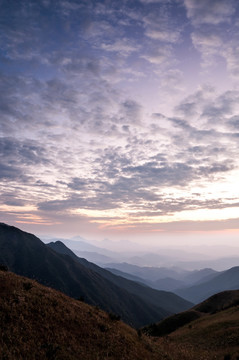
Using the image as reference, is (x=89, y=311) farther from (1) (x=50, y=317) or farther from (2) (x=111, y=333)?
(1) (x=50, y=317)

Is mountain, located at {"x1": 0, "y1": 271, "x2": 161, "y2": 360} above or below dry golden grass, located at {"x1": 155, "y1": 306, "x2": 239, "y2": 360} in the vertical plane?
above

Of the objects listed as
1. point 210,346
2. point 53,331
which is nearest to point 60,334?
point 53,331

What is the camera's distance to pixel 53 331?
13844mm

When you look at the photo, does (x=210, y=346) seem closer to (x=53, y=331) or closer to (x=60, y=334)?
(x=60, y=334)

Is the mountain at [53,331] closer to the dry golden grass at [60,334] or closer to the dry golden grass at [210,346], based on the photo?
the dry golden grass at [60,334]

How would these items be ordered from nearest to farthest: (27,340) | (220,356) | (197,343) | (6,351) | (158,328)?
(6,351) < (27,340) < (220,356) < (197,343) < (158,328)

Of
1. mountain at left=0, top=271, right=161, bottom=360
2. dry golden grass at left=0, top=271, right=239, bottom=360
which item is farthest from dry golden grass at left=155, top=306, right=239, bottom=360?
mountain at left=0, top=271, right=161, bottom=360

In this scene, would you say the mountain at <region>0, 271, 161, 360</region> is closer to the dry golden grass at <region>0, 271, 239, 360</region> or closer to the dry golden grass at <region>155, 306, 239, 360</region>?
the dry golden grass at <region>0, 271, 239, 360</region>

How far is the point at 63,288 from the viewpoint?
191 m

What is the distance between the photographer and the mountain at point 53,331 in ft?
38.6

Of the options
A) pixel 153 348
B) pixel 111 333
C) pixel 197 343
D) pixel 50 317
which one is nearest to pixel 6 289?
pixel 50 317

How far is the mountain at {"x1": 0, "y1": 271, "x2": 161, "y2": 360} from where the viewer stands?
38.6 ft

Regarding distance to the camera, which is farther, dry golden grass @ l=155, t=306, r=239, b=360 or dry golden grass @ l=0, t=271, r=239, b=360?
dry golden grass @ l=155, t=306, r=239, b=360

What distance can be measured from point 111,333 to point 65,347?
15.7 feet
